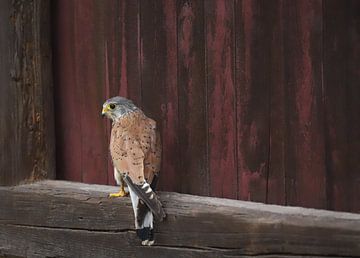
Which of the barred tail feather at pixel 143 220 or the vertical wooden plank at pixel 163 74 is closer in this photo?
the barred tail feather at pixel 143 220

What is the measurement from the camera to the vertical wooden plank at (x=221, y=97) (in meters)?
3.50

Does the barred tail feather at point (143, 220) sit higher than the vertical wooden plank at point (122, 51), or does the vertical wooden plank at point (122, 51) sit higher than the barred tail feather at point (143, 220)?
the vertical wooden plank at point (122, 51)

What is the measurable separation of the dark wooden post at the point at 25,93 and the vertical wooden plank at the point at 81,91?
0.08 meters


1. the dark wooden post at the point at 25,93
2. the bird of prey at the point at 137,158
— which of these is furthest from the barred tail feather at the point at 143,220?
the dark wooden post at the point at 25,93

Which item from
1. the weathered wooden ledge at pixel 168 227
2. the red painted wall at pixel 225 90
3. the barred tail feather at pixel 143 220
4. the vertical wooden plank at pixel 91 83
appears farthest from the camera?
the vertical wooden plank at pixel 91 83

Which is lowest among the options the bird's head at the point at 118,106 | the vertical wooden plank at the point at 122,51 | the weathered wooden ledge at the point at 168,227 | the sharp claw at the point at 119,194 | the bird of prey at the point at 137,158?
the weathered wooden ledge at the point at 168,227

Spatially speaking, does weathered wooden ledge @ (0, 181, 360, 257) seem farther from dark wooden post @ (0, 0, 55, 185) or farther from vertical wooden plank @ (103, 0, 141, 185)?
vertical wooden plank @ (103, 0, 141, 185)

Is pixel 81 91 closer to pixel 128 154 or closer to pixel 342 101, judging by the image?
pixel 128 154

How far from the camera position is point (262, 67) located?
11.0 feet

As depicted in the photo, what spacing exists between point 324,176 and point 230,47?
2.51ft

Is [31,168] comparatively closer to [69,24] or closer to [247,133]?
[69,24]

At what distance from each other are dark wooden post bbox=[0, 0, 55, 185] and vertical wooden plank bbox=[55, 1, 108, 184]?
8 centimetres

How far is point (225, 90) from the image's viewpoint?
A: 11.6 ft

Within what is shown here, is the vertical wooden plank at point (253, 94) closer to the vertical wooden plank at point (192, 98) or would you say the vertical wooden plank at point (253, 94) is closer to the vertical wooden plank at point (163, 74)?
the vertical wooden plank at point (192, 98)
